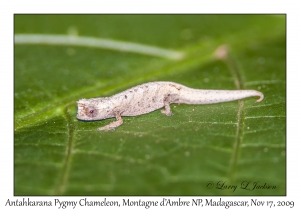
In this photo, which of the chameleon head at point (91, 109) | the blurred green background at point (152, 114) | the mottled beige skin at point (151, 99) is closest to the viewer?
the blurred green background at point (152, 114)

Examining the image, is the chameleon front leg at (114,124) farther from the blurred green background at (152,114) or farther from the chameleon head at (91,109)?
the chameleon head at (91,109)

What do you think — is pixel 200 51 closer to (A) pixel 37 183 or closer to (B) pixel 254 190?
(B) pixel 254 190

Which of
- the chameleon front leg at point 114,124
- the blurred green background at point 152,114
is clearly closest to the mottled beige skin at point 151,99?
the chameleon front leg at point 114,124

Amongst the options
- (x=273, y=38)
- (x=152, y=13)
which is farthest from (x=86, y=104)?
(x=273, y=38)

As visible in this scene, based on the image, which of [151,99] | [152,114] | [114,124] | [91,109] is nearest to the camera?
[114,124]

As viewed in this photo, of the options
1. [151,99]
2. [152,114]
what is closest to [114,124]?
[152,114]

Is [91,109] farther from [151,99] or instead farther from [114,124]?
[151,99]

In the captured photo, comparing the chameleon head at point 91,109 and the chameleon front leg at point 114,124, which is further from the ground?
the chameleon head at point 91,109
